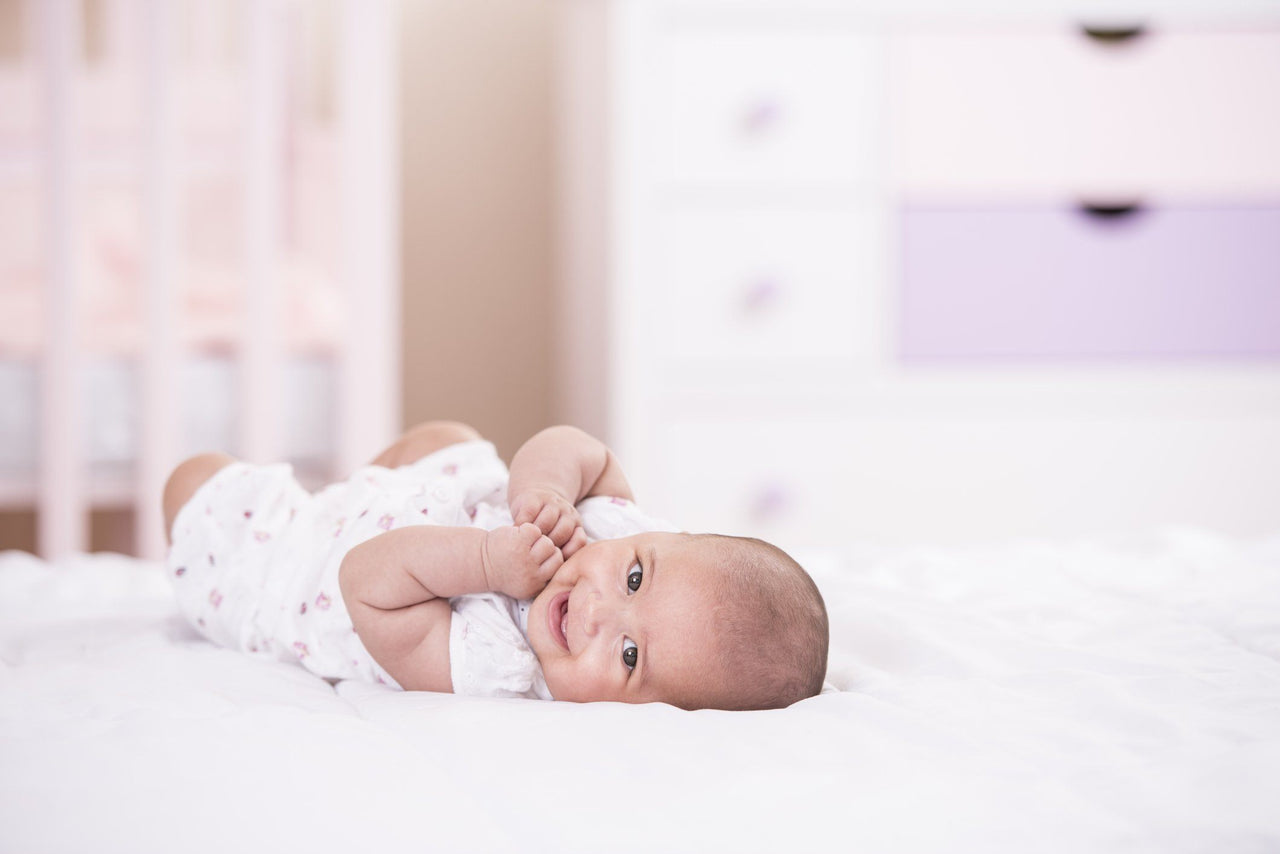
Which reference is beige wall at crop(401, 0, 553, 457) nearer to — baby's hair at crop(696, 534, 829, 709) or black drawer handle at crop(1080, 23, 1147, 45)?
black drawer handle at crop(1080, 23, 1147, 45)

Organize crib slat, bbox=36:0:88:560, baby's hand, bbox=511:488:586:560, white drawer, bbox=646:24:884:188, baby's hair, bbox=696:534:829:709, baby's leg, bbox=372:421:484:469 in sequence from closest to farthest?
baby's hair, bbox=696:534:829:709, baby's hand, bbox=511:488:586:560, baby's leg, bbox=372:421:484:469, crib slat, bbox=36:0:88:560, white drawer, bbox=646:24:884:188

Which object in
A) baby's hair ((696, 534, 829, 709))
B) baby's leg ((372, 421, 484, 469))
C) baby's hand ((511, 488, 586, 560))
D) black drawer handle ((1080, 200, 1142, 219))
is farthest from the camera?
black drawer handle ((1080, 200, 1142, 219))

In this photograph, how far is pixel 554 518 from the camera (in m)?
0.83

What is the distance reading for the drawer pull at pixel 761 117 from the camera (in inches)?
74.9

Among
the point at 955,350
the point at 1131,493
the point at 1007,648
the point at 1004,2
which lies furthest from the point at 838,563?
the point at 1004,2

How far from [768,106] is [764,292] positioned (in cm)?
30

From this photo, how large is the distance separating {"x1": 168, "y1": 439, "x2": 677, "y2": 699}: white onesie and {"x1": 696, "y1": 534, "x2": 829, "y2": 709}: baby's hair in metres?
0.16

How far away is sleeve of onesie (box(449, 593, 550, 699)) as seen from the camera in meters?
0.78

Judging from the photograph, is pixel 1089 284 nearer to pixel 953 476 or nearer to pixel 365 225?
pixel 953 476

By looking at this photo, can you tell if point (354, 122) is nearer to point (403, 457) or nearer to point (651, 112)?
point (651, 112)

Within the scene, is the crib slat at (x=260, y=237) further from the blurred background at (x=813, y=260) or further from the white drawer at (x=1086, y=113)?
the white drawer at (x=1086, y=113)

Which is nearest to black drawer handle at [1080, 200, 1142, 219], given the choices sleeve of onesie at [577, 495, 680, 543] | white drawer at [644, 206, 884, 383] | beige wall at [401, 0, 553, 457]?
white drawer at [644, 206, 884, 383]

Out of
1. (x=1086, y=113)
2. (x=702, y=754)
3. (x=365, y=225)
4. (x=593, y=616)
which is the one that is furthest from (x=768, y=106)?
(x=702, y=754)

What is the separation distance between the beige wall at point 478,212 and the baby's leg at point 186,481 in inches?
59.8
